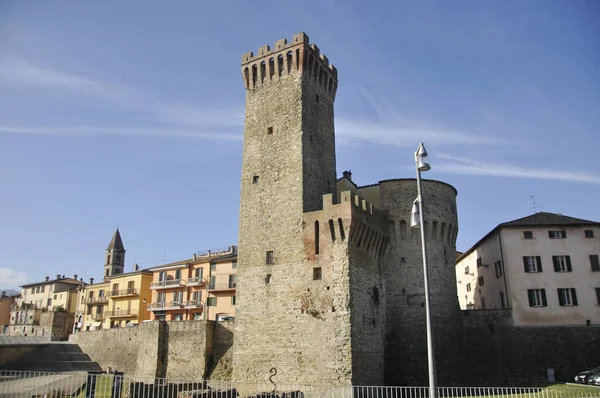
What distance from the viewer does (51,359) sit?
45625 mm

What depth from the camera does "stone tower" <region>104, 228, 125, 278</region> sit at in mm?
83375

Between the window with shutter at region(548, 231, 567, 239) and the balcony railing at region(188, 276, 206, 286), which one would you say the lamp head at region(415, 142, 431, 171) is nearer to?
the window with shutter at region(548, 231, 567, 239)

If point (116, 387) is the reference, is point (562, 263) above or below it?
above

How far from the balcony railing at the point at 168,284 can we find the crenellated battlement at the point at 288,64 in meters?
26.3

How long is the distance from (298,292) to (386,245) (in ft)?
27.1

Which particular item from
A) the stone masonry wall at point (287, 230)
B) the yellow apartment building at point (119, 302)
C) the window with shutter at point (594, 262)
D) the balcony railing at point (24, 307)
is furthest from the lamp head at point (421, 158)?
the balcony railing at point (24, 307)

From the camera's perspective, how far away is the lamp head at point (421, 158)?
15.5 meters

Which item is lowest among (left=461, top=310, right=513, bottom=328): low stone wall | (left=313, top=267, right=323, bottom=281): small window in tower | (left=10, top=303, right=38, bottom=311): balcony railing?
(left=461, top=310, right=513, bottom=328): low stone wall

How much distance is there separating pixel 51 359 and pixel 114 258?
39.6 m

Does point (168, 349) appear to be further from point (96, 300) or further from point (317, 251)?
point (96, 300)

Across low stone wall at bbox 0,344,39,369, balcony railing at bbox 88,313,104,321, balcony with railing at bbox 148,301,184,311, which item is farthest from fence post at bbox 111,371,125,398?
balcony railing at bbox 88,313,104,321

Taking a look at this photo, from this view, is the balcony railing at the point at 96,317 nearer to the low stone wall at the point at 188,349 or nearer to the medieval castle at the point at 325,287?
the medieval castle at the point at 325,287

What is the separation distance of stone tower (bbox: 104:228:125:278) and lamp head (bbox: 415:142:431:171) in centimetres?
7752

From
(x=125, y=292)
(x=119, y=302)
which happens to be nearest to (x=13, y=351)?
(x=125, y=292)
